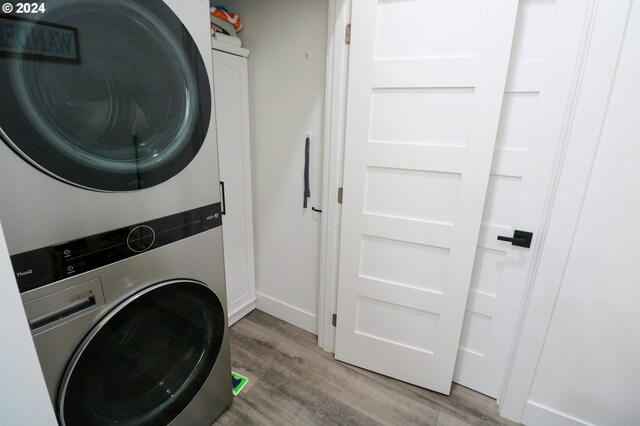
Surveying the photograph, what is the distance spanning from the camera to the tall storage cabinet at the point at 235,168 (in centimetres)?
176

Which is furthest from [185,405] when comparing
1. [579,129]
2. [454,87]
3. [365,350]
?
[579,129]

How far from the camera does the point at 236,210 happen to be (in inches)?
78.6

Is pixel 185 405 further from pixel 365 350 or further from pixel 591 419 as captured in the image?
pixel 591 419

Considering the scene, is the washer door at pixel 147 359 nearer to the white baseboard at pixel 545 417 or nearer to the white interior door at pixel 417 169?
the white interior door at pixel 417 169

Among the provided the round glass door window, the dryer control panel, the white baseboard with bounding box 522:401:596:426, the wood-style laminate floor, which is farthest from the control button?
the white baseboard with bounding box 522:401:596:426

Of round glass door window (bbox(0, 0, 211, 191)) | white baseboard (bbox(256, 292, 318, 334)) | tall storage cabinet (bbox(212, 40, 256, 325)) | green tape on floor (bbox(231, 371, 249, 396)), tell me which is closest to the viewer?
round glass door window (bbox(0, 0, 211, 191))

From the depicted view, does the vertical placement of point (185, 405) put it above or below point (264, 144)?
below

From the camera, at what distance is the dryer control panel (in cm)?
72

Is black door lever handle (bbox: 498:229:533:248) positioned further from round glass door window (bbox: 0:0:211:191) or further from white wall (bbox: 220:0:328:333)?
round glass door window (bbox: 0:0:211:191)

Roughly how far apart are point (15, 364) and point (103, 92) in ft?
A: 2.13

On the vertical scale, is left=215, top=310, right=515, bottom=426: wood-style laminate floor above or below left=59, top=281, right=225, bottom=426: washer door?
below

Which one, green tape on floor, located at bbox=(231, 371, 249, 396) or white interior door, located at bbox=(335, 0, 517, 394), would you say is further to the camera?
green tape on floor, located at bbox=(231, 371, 249, 396)

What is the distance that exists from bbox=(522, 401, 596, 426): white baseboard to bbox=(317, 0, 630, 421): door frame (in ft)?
0.10

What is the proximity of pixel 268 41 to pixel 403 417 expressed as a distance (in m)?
2.25
